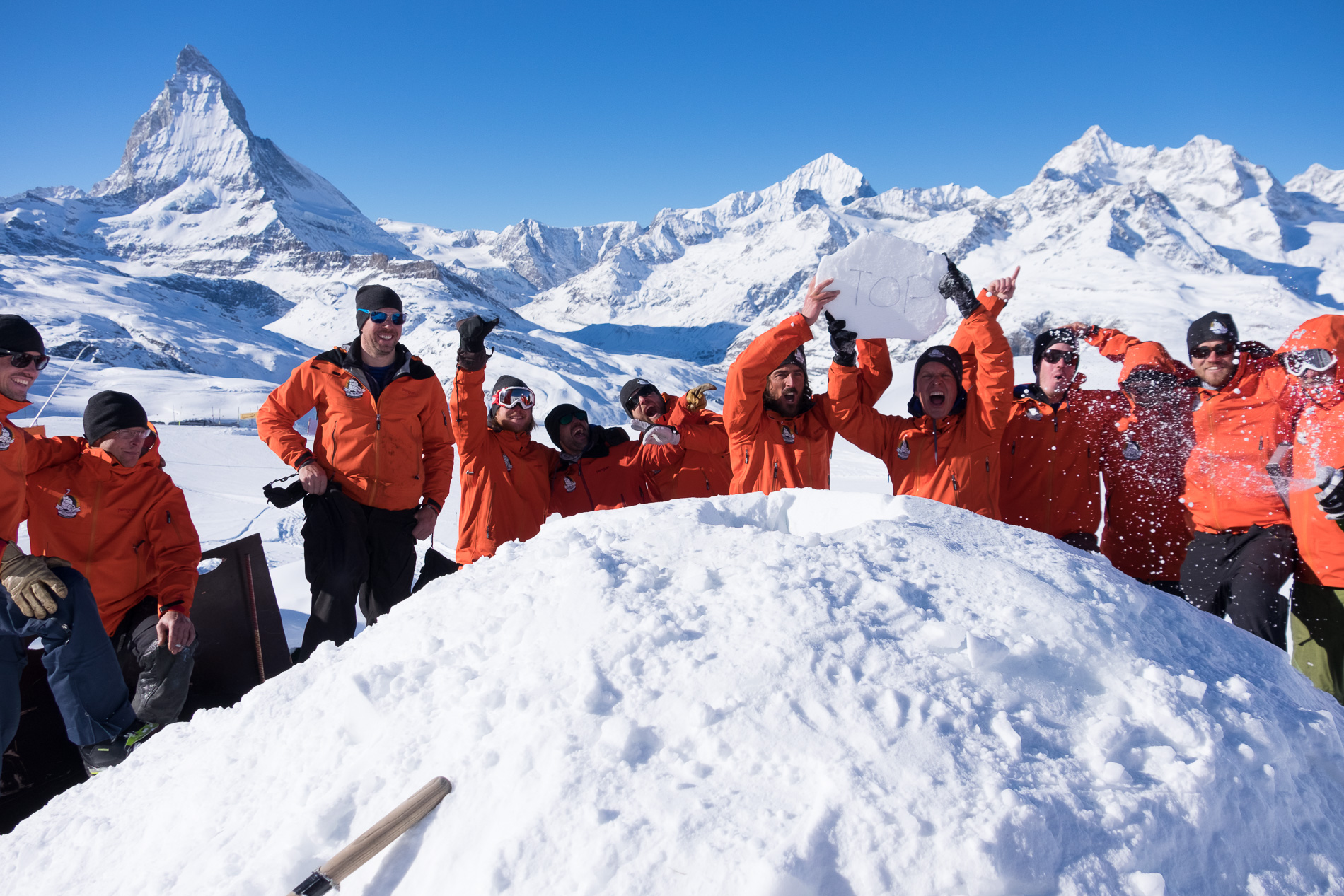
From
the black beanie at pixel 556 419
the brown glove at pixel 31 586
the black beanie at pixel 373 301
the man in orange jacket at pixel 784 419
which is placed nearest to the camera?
the brown glove at pixel 31 586

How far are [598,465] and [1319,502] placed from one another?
3.18 metres

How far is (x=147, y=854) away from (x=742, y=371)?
2.52m

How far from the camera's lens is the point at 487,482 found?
12.1ft

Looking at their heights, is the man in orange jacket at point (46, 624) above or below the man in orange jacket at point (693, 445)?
below

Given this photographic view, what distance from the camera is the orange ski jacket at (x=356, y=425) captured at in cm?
336

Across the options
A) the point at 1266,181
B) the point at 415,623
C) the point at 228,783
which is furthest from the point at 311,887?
the point at 1266,181

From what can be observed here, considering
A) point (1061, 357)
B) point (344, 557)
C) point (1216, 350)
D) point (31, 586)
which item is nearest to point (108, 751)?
point (31, 586)

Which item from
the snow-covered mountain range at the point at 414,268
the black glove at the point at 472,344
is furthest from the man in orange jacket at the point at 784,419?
the snow-covered mountain range at the point at 414,268

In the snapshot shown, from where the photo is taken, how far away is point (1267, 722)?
1.57 m

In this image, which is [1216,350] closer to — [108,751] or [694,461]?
[694,461]

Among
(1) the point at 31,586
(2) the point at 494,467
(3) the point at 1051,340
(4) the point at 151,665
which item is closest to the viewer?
(1) the point at 31,586

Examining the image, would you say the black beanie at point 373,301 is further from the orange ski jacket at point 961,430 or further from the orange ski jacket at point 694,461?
the orange ski jacket at point 961,430

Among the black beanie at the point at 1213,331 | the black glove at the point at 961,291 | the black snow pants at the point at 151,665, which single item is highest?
the black glove at the point at 961,291

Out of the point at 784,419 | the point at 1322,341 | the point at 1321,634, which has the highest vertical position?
the point at 1322,341
